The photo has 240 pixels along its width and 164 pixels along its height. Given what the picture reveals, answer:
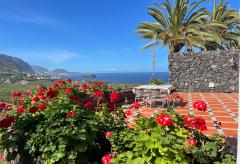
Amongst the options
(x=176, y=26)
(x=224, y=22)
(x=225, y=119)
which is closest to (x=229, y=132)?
(x=225, y=119)

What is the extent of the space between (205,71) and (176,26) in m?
2.78

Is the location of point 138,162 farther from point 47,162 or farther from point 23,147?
point 23,147

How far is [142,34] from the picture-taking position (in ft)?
39.3

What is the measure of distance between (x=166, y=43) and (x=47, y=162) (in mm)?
10266

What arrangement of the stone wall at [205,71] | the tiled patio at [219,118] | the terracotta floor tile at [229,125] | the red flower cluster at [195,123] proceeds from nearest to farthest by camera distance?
the red flower cluster at [195,123] → the tiled patio at [219,118] → the terracotta floor tile at [229,125] → the stone wall at [205,71]

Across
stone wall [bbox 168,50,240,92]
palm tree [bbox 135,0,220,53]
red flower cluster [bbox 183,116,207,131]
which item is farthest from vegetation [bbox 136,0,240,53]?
red flower cluster [bbox 183,116,207,131]

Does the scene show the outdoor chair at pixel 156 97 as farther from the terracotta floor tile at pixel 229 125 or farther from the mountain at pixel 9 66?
the mountain at pixel 9 66

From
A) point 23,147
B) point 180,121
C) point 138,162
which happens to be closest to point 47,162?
point 23,147

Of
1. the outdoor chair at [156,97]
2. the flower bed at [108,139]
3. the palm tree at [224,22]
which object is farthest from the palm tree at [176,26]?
the flower bed at [108,139]

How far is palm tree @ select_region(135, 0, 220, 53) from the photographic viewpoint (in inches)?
435

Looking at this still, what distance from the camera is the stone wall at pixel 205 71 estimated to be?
1054 cm

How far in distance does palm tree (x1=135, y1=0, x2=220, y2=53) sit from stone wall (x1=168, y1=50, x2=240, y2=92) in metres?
0.67

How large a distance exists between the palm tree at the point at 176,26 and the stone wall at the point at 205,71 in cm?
67

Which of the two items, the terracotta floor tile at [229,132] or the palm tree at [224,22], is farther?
the palm tree at [224,22]
